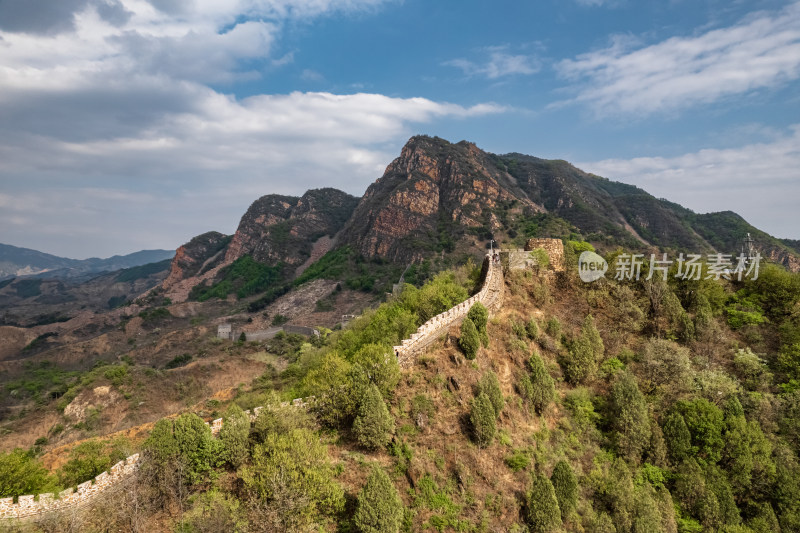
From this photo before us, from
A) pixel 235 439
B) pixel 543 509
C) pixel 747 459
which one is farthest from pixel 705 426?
pixel 235 439

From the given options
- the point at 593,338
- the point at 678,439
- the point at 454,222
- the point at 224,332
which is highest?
the point at 454,222

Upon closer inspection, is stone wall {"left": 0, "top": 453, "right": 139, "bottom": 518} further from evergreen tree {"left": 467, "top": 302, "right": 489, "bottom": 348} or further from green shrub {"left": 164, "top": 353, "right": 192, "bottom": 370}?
green shrub {"left": 164, "top": 353, "right": 192, "bottom": 370}

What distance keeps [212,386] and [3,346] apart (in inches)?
3132

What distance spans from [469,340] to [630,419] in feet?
35.4

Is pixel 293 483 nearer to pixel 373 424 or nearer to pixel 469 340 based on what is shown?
pixel 373 424

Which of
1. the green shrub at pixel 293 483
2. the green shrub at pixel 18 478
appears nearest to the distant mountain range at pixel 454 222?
the green shrub at pixel 293 483

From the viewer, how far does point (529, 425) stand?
906 inches

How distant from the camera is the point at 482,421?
20.1m

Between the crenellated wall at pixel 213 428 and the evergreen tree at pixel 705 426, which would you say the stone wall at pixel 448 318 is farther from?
the evergreen tree at pixel 705 426

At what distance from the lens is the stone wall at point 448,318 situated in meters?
23.5

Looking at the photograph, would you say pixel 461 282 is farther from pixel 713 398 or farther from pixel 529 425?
pixel 713 398

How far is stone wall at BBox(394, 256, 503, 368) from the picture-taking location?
2353 cm

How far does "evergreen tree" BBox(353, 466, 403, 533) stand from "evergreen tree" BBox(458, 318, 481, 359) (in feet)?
32.4

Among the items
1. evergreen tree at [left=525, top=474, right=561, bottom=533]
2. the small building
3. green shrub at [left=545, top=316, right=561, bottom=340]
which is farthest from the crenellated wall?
the small building
